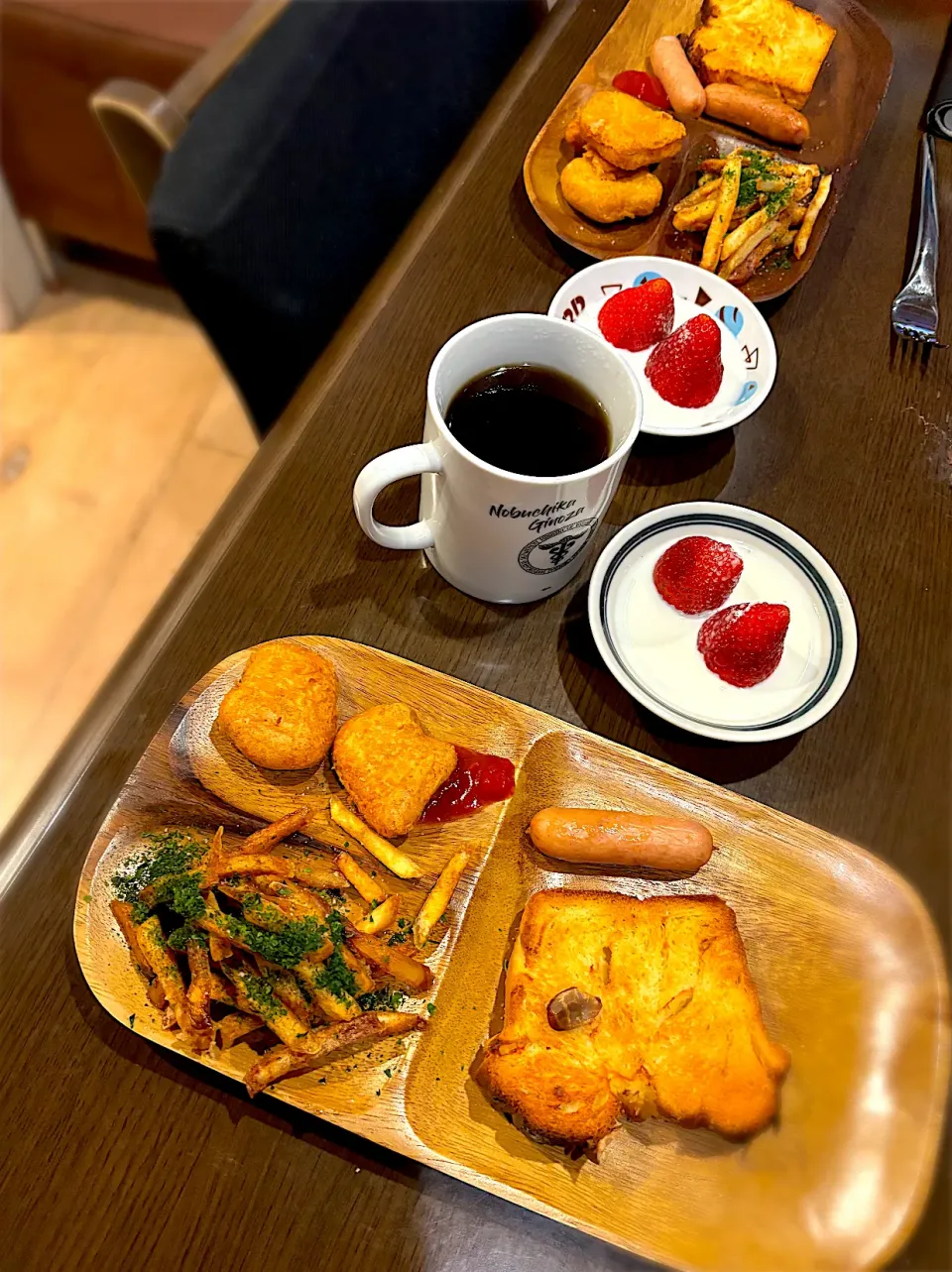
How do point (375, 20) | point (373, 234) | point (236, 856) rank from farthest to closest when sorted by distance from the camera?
1. point (373, 234)
2. point (375, 20)
3. point (236, 856)

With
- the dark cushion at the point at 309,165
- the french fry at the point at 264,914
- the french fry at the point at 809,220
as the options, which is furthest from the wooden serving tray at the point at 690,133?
the french fry at the point at 264,914

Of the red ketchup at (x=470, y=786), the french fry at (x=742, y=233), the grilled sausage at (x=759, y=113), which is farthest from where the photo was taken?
the grilled sausage at (x=759, y=113)

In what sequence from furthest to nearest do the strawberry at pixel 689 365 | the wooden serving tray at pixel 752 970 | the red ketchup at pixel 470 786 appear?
the strawberry at pixel 689 365 → the red ketchup at pixel 470 786 → the wooden serving tray at pixel 752 970

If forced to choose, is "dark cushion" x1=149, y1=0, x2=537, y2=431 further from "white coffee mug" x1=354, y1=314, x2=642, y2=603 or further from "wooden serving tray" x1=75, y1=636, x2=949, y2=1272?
"wooden serving tray" x1=75, y1=636, x2=949, y2=1272

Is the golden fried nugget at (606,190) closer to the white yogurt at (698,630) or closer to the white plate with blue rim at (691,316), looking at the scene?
the white plate with blue rim at (691,316)

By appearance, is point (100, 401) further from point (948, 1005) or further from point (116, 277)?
point (948, 1005)

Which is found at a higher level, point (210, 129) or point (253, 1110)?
point (210, 129)

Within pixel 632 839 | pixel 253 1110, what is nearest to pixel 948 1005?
pixel 632 839
